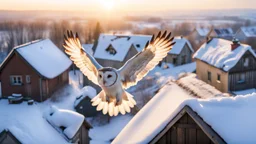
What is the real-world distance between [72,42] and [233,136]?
178 inches

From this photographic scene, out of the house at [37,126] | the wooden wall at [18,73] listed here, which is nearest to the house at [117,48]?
the wooden wall at [18,73]

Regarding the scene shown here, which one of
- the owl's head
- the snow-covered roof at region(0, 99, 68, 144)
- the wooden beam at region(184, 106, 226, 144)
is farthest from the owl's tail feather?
the snow-covered roof at region(0, 99, 68, 144)

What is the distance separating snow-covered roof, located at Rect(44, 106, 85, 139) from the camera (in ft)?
43.7

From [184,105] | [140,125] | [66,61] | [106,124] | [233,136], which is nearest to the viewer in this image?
[233,136]

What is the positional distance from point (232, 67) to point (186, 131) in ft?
54.9

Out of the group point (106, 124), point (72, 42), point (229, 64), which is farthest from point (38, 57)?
point (72, 42)

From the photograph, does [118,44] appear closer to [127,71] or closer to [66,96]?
[66,96]

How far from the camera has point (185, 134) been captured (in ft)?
20.9

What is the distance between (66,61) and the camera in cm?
2992

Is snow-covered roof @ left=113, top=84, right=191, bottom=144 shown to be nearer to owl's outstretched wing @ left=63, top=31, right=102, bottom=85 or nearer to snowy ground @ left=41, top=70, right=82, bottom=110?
owl's outstretched wing @ left=63, top=31, right=102, bottom=85

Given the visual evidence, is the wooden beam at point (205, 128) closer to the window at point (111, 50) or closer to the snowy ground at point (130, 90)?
the snowy ground at point (130, 90)

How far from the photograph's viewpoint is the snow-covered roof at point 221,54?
22442 mm

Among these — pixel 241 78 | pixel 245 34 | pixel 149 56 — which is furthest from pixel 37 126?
pixel 245 34

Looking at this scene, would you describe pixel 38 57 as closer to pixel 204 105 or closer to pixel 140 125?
pixel 140 125
